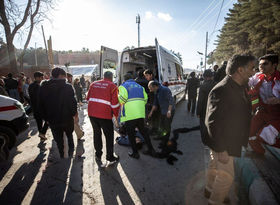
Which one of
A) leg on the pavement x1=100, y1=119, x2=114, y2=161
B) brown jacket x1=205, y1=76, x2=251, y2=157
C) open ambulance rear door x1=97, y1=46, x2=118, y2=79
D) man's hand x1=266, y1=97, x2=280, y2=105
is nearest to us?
brown jacket x1=205, y1=76, x2=251, y2=157

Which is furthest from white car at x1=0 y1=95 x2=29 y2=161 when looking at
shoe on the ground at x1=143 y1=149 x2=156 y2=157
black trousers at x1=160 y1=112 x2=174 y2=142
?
black trousers at x1=160 y1=112 x2=174 y2=142

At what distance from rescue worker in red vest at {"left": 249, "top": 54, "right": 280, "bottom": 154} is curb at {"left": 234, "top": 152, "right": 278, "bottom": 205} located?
1.51 feet

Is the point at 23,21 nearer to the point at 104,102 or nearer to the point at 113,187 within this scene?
the point at 104,102

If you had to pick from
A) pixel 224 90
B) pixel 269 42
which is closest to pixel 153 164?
pixel 224 90

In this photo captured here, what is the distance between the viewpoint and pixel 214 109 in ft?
5.50

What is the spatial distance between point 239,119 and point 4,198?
3324 mm

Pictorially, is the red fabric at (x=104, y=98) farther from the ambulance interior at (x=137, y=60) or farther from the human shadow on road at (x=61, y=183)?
the ambulance interior at (x=137, y=60)

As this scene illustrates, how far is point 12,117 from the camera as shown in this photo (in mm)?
3639

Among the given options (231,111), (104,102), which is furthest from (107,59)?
(231,111)

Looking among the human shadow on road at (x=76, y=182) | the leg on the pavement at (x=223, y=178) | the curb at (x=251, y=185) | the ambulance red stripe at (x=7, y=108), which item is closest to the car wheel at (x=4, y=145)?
the ambulance red stripe at (x=7, y=108)

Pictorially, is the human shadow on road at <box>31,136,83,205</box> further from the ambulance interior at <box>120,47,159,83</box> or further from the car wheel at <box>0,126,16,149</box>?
the ambulance interior at <box>120,47,159,83</box>

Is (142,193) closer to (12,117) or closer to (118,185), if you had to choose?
(118,185)

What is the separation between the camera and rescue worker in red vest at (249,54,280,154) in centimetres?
254

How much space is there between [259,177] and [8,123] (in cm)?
483
